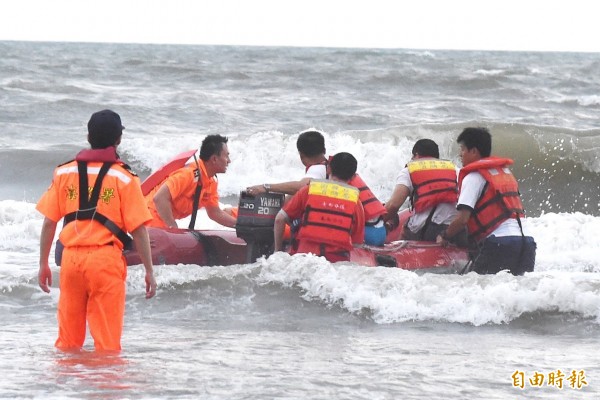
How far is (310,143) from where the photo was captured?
7281 mm

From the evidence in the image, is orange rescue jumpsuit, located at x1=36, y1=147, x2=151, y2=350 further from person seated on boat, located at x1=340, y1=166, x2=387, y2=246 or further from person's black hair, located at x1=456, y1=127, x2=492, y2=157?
person's black hair, located at x1=456, y1=127, x2=492, y2=157

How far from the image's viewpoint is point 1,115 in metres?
19.1

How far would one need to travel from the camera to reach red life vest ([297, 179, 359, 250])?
268 inches

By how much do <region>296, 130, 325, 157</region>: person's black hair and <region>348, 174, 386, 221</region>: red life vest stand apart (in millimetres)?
355

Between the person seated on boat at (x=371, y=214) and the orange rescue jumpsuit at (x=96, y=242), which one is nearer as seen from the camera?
the orange rescue jumpsuit at (x=96, y=242)

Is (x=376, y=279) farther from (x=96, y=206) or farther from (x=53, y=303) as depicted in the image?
(x=96, y=206)

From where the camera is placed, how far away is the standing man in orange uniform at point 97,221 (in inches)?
178

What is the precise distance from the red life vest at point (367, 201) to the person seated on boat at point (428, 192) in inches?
11.9

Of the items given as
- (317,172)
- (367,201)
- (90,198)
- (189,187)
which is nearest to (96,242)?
(90,198)

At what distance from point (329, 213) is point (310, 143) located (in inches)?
27.4

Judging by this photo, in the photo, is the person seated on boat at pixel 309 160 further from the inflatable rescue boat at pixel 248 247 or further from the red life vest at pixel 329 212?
the red life vest at pixel 329 212

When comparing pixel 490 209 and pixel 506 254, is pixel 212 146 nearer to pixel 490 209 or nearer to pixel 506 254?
pixel 490 209

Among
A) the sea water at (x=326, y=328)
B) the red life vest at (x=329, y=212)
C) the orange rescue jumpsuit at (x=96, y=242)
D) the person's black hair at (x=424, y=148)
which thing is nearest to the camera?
the orange rescue jumpsuit at (x=96, y=242)

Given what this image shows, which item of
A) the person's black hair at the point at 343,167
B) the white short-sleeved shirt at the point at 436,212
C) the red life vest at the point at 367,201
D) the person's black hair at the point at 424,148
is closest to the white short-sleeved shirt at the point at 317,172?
the red life vest at the point at 367,201
